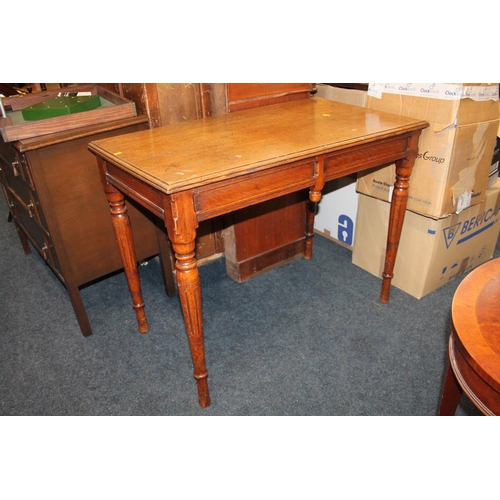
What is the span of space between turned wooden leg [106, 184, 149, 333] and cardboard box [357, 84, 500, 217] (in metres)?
1.14

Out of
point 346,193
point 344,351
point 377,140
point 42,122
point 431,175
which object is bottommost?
point 344,351

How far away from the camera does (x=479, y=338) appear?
906 millimetres

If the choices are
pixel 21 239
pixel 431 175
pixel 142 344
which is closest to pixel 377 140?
pixel 431 175

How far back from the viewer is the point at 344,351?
1830 mm

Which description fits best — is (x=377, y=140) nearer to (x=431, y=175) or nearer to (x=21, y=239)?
(x=431, y=175)

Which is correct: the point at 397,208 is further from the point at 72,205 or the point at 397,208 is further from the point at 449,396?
the point at 72,205

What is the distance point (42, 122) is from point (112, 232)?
0.51 meters

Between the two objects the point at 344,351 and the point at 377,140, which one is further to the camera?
the point at 344,351

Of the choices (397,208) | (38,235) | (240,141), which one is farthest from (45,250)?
(397,208)

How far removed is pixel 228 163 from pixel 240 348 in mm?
877

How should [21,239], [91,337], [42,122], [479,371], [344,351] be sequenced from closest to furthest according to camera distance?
[479,371]
[42,122]
[344,351]
[91,337]
[21,239]

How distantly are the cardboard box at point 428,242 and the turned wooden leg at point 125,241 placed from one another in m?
1.15

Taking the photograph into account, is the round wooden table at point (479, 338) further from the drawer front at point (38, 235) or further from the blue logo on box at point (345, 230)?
the drawer front at point (38, 235)

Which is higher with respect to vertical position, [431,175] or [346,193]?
[431,175]
